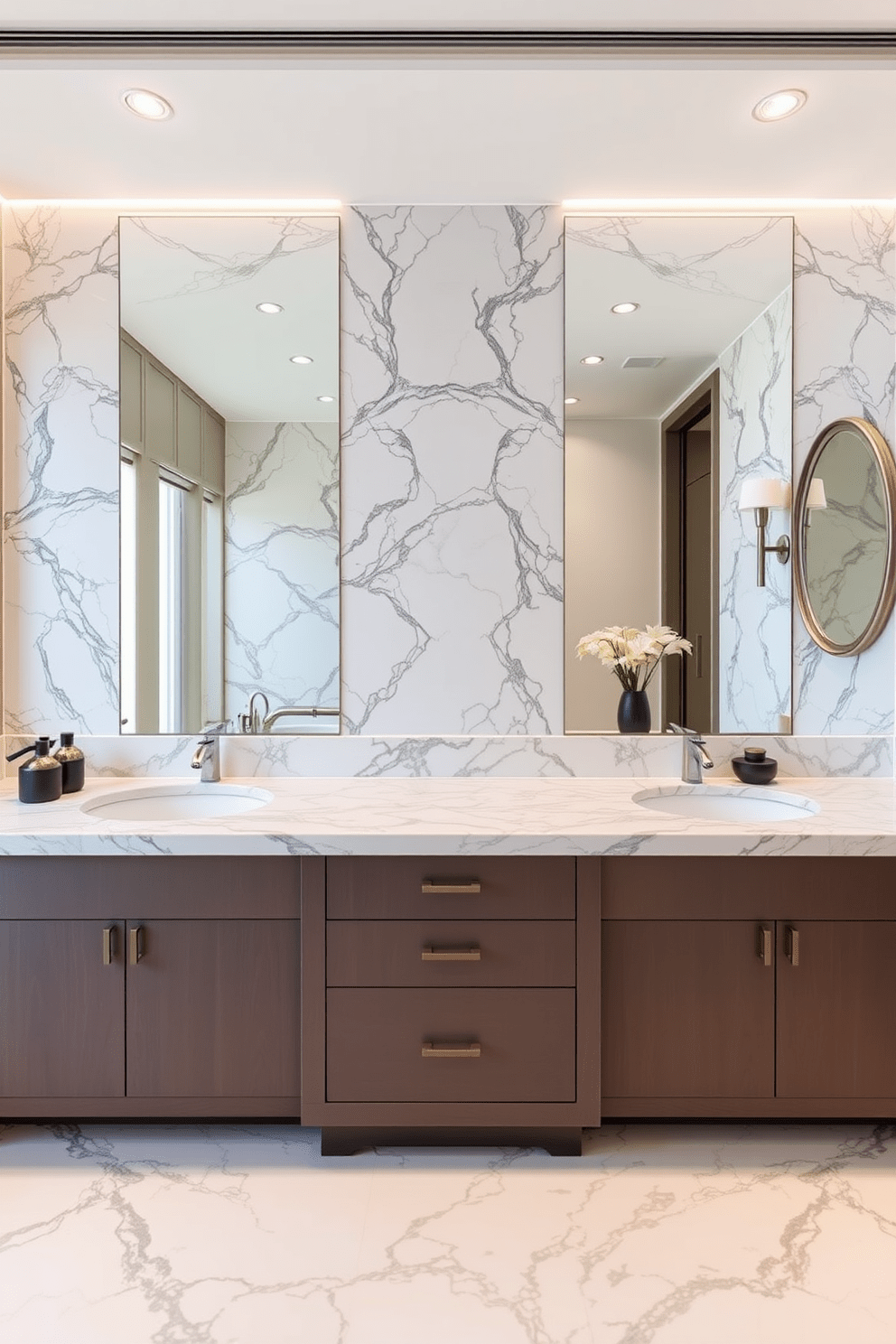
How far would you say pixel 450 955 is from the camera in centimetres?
180

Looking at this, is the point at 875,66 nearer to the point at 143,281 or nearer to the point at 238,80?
the point at 238,80

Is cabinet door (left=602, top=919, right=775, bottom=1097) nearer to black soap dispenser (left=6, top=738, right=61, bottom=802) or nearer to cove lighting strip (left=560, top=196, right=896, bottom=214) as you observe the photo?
black soap dispenser (left=6, top=738, right=61, bottom=802)

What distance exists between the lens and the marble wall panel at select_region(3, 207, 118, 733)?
2.35 meters

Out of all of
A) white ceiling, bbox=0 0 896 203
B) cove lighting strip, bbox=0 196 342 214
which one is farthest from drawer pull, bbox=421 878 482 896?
cove lighting strip, bbox=0 196 342 214

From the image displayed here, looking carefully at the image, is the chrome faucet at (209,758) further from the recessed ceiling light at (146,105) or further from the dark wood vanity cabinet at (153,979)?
the recessed ceiling light at (146,105)

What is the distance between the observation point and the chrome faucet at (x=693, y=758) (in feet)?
7.34

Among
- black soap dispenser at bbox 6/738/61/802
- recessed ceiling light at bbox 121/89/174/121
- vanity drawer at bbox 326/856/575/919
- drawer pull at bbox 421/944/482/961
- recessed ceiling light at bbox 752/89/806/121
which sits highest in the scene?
recessed ceiling light at bbox 752/89/806/121

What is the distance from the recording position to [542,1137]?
1863 mm

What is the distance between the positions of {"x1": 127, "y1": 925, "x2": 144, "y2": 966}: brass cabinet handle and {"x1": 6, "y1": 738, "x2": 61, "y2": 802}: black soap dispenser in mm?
464

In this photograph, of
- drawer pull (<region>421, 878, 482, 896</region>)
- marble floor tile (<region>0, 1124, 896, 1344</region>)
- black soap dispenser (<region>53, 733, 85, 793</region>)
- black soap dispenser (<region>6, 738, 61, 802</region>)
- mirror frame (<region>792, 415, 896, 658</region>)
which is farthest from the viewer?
mirror frame (<region>792, 415, 896, 658</region>)

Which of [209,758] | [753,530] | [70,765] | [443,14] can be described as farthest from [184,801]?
[443,14]

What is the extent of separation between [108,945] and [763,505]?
2102 mm

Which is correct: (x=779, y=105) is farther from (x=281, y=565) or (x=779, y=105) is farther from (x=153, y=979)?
(x=153, y=979)

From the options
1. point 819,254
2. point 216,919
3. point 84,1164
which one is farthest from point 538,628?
point 84,1164
